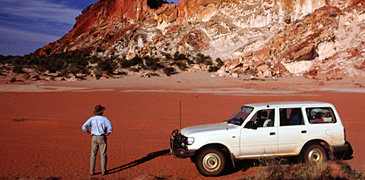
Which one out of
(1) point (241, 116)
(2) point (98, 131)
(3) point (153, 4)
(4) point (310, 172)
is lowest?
(4) point (310, 172)

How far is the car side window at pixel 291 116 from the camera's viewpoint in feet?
21.4

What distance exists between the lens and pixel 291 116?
22.0 ft

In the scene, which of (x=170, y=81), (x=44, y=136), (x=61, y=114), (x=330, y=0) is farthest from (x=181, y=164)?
(x=330, y=0)

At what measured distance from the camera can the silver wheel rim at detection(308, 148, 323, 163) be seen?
639 cm

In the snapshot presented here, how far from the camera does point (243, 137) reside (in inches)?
241

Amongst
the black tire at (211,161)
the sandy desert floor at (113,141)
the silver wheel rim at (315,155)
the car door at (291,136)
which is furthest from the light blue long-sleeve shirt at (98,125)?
the silver wheel rim at (315,155)

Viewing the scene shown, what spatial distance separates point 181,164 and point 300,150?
9.04 ft

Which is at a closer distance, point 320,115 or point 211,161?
point 211,161

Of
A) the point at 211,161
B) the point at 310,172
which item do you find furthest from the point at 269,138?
the point at 211,161

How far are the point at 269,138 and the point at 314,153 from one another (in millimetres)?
1141

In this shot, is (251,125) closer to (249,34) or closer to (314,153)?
(314,153)

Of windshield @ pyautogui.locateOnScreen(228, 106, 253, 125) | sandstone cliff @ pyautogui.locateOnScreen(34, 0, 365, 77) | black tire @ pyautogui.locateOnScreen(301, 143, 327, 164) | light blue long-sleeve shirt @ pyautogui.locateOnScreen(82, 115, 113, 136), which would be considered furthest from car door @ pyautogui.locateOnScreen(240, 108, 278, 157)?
sandstone cliff @ pyautogui.locateOnScreen(34, 0, 365, 77)

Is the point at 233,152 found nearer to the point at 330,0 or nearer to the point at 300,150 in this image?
the point at 300,150

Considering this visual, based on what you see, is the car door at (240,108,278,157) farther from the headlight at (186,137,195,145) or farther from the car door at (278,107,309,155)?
the headlight at (186,137,195,145)
